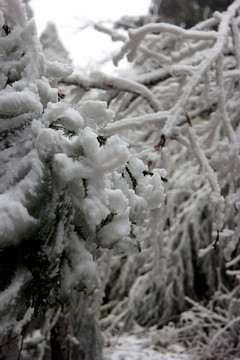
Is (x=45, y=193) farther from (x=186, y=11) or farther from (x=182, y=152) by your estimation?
(x=186, y=11)

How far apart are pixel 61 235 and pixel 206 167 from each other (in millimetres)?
1036

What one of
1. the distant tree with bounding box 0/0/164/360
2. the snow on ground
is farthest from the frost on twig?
the distant tree with bounding box 0/0/164/360

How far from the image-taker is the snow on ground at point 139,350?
3.55m

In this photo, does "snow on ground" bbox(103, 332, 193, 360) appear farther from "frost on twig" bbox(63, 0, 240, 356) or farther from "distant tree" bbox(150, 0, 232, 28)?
"distant tree" bbox(150, 0, 232, 28)

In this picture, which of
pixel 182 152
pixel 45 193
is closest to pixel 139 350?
pixel 182 152

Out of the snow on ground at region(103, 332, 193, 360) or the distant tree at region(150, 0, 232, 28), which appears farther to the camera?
the distant tree at region(150, 0, 232, 28)

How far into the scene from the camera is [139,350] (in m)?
3.90

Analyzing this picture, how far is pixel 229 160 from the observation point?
5.25ft

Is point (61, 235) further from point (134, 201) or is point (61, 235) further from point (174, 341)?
point (174, 341)

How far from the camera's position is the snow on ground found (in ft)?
11.6

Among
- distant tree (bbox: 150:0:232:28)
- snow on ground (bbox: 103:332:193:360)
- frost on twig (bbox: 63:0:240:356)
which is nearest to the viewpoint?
frost on twig (bbox: 63:0:240:356)

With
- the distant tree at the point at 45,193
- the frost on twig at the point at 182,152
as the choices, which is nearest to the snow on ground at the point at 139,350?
the frost on twig at the point at 182,152

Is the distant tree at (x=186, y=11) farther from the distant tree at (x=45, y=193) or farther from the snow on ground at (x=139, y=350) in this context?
the distant tree at (x=45, y=193)

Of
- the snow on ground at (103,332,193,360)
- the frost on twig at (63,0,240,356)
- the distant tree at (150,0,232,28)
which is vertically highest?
the distant tree at (150,0,232,28)
